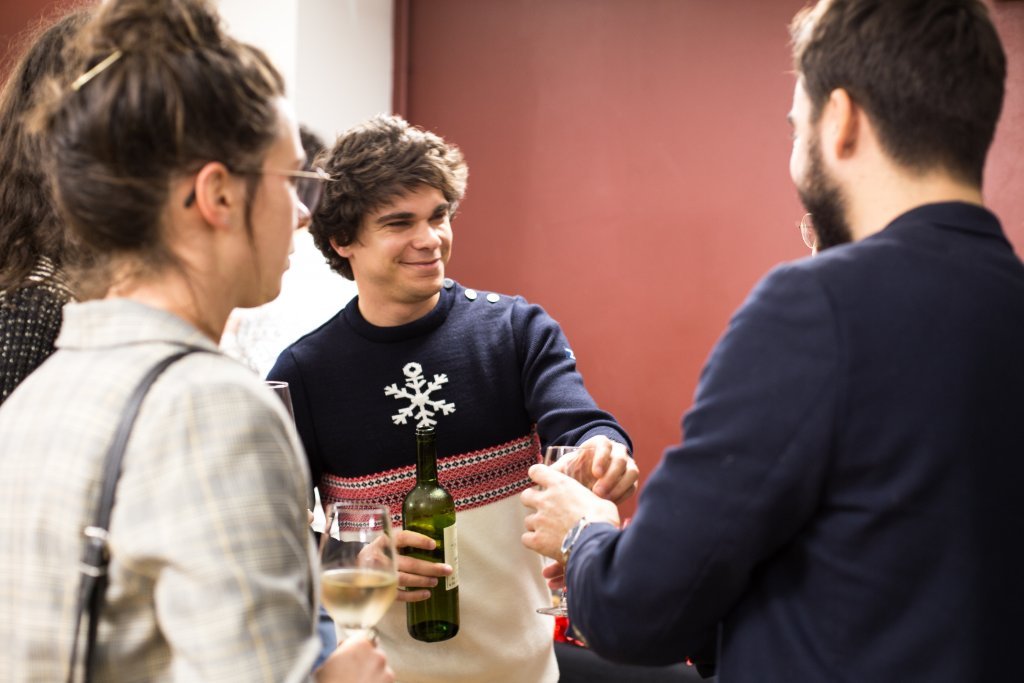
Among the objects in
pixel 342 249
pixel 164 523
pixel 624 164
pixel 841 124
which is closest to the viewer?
pixel 164 523

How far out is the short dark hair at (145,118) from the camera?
875 mm

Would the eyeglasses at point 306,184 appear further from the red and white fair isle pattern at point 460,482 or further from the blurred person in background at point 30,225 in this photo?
the red and white fair isle pattern at point 460,482

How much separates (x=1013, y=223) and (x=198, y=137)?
111 inches

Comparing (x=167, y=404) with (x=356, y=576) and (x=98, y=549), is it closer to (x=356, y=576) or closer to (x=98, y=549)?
(x=98, y=549)

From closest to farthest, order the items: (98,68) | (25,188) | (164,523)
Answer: (164,523) → (98,68) → (25,188)

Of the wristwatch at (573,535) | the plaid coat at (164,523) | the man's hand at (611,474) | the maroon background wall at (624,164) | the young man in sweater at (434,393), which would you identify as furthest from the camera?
the maroon background wall at (624,164)

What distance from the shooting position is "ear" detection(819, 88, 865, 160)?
101cm

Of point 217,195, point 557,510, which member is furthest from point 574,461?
point 217,195

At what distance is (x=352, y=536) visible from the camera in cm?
111

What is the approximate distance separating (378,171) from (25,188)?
0.70m

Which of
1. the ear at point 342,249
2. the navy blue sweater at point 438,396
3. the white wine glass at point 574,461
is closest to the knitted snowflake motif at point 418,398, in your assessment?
the navy blue sweater at point 438,396

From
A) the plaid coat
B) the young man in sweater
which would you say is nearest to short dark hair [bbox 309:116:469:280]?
the young man in sweater

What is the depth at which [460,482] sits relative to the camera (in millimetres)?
1837

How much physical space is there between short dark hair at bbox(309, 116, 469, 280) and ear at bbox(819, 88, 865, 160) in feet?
3.43
